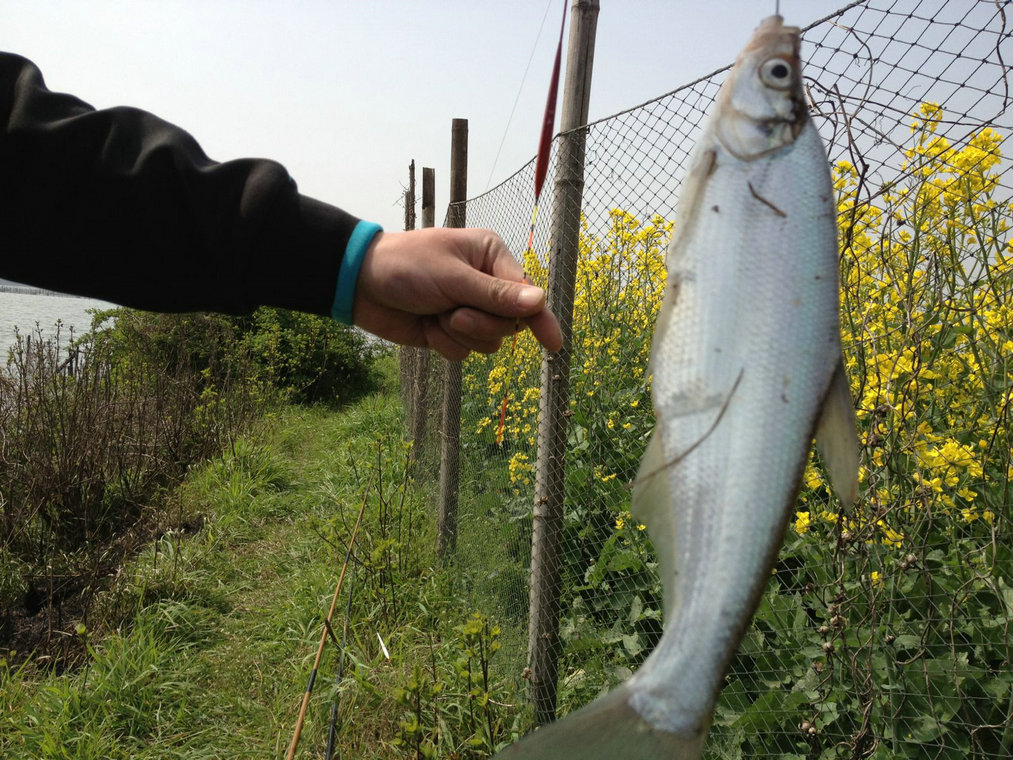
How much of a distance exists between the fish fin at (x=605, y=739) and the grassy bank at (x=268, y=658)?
1.53 meters

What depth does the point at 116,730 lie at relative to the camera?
336 cm

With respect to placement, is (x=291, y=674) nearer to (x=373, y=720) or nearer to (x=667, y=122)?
(x=373, y=720)

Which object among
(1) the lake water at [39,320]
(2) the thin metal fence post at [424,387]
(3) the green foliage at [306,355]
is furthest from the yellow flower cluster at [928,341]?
(3) the green foliage at [306,355]

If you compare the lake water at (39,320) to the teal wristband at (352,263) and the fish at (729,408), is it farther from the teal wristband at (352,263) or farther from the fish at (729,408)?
the fish at (729,408)

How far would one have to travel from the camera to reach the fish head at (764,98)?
0.96 metres

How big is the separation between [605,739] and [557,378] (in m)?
1.93

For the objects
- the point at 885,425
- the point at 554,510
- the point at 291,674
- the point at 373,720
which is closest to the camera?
the point at 885,425

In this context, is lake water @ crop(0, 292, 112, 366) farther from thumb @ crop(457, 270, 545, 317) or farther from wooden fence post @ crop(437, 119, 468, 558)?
thumb @ crop(457, 270, 545, 317)

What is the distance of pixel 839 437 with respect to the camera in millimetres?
908

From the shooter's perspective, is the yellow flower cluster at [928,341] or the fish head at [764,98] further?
the yellow flower cluster at [928,341]

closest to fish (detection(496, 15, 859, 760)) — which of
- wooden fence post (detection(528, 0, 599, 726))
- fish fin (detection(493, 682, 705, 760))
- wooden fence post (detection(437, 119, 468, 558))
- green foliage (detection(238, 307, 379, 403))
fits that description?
fish fin (detection(493, 682, 705, 760))

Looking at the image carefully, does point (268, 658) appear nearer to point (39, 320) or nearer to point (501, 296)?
point (501, 296)

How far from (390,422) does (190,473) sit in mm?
2789

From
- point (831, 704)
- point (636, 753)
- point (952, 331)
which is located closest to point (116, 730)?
point (831, 704)
